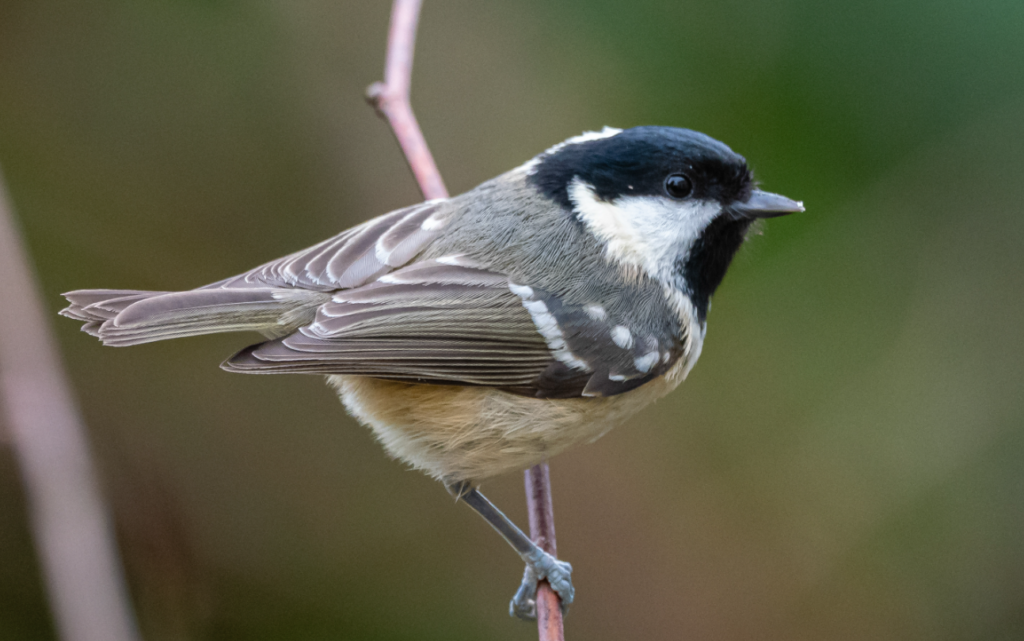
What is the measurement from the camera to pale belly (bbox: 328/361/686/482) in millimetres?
1976

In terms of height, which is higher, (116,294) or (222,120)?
(222,120)

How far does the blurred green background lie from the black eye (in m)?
0.90

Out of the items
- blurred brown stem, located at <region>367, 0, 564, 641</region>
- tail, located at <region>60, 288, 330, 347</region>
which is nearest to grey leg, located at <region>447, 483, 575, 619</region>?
blurred brown stem, located at <region>367, 0, 564, 641</region>

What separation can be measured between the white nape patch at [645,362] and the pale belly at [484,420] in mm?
49

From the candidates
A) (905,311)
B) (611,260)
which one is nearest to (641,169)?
(611,260)

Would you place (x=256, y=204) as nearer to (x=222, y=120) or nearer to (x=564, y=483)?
(x=222, y=120)

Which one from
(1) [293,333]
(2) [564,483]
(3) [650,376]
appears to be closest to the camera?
(1) [293,333]

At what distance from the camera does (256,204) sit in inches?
127

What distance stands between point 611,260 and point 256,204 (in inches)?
64.4

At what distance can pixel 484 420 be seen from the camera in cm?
198

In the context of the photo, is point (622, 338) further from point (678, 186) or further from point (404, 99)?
point (404, 99)

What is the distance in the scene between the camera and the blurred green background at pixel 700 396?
2766 millimetres

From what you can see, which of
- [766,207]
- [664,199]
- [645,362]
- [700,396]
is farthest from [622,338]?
[700,396]

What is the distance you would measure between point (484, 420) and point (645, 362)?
37 cm
